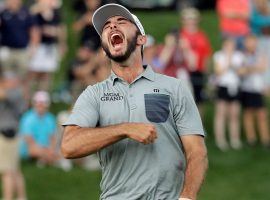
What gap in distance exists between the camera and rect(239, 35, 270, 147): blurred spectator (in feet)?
49.9

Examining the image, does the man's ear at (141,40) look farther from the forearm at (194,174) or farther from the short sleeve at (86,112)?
the forearm at (194,174)

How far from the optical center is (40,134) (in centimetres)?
1373

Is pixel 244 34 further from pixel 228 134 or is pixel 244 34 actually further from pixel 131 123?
pixel 131 123

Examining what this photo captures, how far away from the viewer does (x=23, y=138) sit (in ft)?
44.9

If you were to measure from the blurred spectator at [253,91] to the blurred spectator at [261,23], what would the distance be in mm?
851

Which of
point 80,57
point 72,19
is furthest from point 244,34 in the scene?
point 72,19

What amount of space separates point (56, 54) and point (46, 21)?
0.78 metres

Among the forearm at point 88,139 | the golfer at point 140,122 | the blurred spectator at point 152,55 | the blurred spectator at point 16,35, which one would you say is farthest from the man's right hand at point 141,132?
the blurred spectator at point 16,35

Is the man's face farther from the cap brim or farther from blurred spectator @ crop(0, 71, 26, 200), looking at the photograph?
blurred spectator @ crop(0, 71, 26, 200)

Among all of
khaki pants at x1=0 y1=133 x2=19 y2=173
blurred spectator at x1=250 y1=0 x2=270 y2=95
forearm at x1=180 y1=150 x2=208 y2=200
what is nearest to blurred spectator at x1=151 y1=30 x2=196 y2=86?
blurred spectator at x1=250 y1=0 x2=270 y2=95

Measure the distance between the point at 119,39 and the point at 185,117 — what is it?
58 centimetres

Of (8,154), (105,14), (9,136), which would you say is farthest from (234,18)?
(105,14)

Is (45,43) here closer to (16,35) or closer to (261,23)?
(16,35)

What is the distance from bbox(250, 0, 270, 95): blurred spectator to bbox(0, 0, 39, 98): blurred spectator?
3.89m
